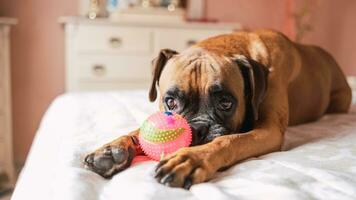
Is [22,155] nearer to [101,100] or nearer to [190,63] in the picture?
[101,100]

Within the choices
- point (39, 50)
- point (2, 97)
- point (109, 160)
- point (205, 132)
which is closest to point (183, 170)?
point (109, 160)

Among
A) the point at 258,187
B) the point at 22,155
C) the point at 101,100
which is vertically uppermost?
the point at 258,187

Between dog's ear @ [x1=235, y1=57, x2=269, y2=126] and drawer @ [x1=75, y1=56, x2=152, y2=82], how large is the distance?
1.97 meters

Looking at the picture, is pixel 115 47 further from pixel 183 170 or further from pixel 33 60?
pixel 183 170

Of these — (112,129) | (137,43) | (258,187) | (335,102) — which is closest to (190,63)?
(112,129)

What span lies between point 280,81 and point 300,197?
872mm

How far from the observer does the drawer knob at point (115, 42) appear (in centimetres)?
328

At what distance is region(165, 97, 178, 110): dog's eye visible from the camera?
4.40 feet

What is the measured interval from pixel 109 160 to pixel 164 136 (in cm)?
15

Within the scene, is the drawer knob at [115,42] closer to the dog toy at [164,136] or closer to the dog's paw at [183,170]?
the dog toy at [164,136]

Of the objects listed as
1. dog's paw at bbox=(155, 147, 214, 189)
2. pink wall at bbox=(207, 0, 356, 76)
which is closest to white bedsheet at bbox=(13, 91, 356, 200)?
dog's paw at bbox=(155, 147, 214, 189)

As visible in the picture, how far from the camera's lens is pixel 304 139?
4.84ft

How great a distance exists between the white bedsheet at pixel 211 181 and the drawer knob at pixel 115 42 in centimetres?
171

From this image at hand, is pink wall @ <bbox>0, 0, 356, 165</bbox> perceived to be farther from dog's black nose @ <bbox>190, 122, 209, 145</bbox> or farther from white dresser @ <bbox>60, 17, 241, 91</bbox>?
dog's black nose @ <bbox>190, 122, 209, 145</bbox>
